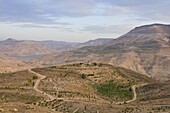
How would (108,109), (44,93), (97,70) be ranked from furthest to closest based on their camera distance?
(97,70) < (44,93) < (108,109)

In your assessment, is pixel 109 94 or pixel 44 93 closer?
pixel 44 93

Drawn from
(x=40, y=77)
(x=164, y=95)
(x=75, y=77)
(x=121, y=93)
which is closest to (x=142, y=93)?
(x=121, y=93)

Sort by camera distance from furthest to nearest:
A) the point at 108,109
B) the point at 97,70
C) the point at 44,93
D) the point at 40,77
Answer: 1. the point at 97,70
2. the point at 40,77
3. the point at 44,93
4. the point at 108,109

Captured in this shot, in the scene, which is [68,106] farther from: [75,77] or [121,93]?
[75,77]

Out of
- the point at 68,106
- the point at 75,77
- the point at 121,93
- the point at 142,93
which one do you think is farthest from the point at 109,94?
the point at 68,106

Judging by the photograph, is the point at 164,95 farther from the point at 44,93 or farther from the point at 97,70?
the point at 97,70

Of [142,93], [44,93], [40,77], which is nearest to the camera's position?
[44,93]

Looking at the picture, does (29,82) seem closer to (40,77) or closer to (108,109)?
(40,77)

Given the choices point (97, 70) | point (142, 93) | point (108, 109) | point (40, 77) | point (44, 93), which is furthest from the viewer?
point (97, 70)

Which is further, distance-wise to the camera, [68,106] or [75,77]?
[75,77]
